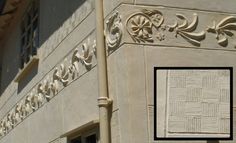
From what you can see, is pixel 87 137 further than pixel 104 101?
Yes

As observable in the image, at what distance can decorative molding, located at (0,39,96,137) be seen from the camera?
687cm

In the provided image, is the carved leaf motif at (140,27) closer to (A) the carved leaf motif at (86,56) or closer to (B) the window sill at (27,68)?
(A) the carved leaf motif at (86,56)

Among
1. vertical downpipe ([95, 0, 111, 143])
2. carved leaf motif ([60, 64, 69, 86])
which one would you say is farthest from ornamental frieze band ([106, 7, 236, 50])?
carved leaf motif ([60, 64, 69, 86])

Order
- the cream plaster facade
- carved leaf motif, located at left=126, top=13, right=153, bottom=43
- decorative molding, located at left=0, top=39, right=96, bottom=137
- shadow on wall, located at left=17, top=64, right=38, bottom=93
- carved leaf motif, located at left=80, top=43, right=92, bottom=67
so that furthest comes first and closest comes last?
shadow on wall, located at left=17, top=64, right=38, bottom=93 < decorative molding, located at left=0, top=39, right=96, bottom=137 < carved leaf motif, located at left=80, top=43, right=92, bottom=67 < carved leaf motif, located at left=126, top=13, right=153, bottom=43 < the cream plaster facade

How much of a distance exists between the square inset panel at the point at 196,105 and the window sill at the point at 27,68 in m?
5.17

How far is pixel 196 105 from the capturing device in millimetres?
4711

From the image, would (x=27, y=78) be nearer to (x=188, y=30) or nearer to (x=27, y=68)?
(x=27, y=68)

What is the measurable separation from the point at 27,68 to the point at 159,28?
5130 millimetres

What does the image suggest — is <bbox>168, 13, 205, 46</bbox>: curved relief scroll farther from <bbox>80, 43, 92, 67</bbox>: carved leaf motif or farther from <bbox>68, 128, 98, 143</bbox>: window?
<bbox>68, 128, 98, 143</bbox>: window

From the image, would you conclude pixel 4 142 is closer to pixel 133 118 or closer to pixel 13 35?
pixel 13 35

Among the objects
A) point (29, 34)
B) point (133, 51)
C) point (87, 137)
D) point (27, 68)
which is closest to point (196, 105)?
point (133, 51)

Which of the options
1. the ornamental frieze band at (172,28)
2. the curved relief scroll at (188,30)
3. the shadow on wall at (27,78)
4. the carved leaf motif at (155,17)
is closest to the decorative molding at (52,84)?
the shadow on wall at (27,78)

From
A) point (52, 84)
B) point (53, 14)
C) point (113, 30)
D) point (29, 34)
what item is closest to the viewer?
point (113, 30)

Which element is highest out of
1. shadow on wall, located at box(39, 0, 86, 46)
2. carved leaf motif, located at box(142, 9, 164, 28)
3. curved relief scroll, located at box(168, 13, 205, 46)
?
shadow on wall, located at box(39, 0, 86, 46)
